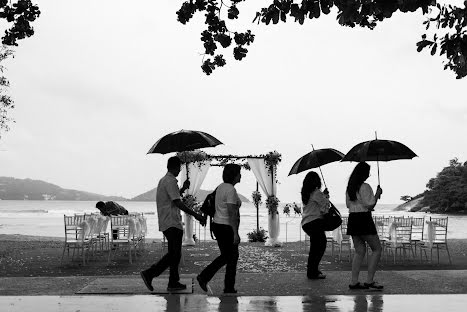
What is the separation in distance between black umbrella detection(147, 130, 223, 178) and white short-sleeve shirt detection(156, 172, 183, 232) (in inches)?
89.5

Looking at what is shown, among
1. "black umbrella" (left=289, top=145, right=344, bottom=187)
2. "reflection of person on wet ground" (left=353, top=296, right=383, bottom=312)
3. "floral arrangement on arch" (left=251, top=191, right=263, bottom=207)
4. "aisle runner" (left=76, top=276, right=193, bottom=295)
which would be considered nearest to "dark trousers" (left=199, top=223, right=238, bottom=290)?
"aisle runner" (left=76, top=276, right=193, bottom=295)

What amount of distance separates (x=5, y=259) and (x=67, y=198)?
12324 centimetres

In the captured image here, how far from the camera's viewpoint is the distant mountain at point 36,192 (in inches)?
5266

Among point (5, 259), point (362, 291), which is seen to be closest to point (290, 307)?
point (362, 291)

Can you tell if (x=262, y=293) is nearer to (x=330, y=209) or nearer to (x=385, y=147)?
→ (x=330, y=209)

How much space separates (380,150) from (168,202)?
12.5ft

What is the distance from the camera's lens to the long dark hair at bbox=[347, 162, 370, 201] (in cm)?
850

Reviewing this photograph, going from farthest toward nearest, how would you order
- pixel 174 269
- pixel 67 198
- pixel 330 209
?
pixel 67 198 < pixel 330 209 < pixel 174 269

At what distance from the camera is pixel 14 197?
440 feet

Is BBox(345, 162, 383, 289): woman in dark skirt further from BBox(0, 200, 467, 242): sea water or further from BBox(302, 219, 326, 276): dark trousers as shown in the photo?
BBox(0, 200, 467, 242): sea water

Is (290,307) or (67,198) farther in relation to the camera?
(67,198)

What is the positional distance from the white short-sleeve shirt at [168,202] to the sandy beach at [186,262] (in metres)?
3.70

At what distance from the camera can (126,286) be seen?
8.70m

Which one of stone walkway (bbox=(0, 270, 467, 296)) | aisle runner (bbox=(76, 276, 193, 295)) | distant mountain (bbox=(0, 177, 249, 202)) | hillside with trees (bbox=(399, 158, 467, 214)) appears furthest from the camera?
distant mountain (bbox=(0, 177, 249, 202))
